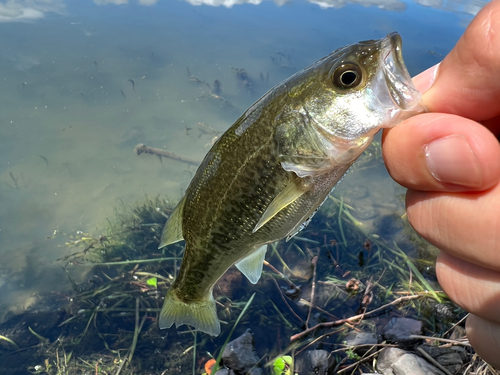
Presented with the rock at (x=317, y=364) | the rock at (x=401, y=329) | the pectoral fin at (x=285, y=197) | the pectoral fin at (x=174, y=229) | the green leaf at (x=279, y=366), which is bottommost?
the green leaf at (x=279, y=366)

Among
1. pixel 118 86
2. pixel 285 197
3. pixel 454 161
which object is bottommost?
pixel 118 86

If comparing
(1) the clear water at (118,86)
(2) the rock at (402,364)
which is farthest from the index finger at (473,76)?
(1) the clear water at (118,86)

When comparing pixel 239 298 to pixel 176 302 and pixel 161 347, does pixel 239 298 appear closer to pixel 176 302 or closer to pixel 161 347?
pixel 161 347

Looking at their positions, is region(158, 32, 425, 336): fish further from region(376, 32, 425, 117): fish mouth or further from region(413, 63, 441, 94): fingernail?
region(413, 63, 441, 94): fingernail

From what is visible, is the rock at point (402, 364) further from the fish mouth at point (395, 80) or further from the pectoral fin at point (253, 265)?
the fish mouth at point (395, 80)

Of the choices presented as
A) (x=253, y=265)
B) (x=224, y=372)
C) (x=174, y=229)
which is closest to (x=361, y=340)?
(x=224, y=372)

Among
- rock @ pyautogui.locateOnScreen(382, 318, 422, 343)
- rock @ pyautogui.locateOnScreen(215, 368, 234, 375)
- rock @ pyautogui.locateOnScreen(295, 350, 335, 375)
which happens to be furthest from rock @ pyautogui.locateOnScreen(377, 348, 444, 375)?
rock @ pyautogui.locateOnScreen(215, 368, 234, 375)

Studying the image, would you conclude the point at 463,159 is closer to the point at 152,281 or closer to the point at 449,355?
the point at 449,355
